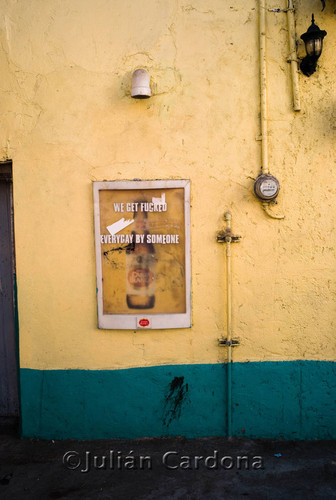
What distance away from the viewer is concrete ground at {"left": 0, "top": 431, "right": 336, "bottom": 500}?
3383 mm

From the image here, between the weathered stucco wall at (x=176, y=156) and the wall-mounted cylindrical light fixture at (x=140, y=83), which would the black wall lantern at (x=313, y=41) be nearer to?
the weathered stucco wall at (x=176, y=156)

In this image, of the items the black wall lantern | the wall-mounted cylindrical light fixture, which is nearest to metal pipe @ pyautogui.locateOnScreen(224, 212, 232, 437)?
the wall-mounted cylindrical light fixture

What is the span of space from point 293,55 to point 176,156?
155cm

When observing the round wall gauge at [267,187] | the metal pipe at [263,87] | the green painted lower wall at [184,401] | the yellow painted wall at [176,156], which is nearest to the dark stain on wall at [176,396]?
the green painted lower wall at [184,401]

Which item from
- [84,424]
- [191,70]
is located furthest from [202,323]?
[191,70]

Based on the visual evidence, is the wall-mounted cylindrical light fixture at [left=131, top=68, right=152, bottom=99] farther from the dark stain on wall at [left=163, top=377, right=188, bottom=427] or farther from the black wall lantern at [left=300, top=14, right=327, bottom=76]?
the dark stain on wall at [left=163, top=377, right=188, bottom=427]

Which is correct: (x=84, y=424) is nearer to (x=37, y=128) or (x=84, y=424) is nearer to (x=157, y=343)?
(x=157, y=343)

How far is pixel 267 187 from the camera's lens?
3838 millimetres

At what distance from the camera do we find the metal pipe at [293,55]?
3846 mm

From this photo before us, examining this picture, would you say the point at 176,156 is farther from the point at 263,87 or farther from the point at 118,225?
the point at 263,87

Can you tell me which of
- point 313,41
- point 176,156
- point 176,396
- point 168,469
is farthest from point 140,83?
point 168,469

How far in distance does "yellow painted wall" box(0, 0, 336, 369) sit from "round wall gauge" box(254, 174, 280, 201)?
145 mm

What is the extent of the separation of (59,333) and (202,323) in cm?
154

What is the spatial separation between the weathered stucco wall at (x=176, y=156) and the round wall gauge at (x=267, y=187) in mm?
149
